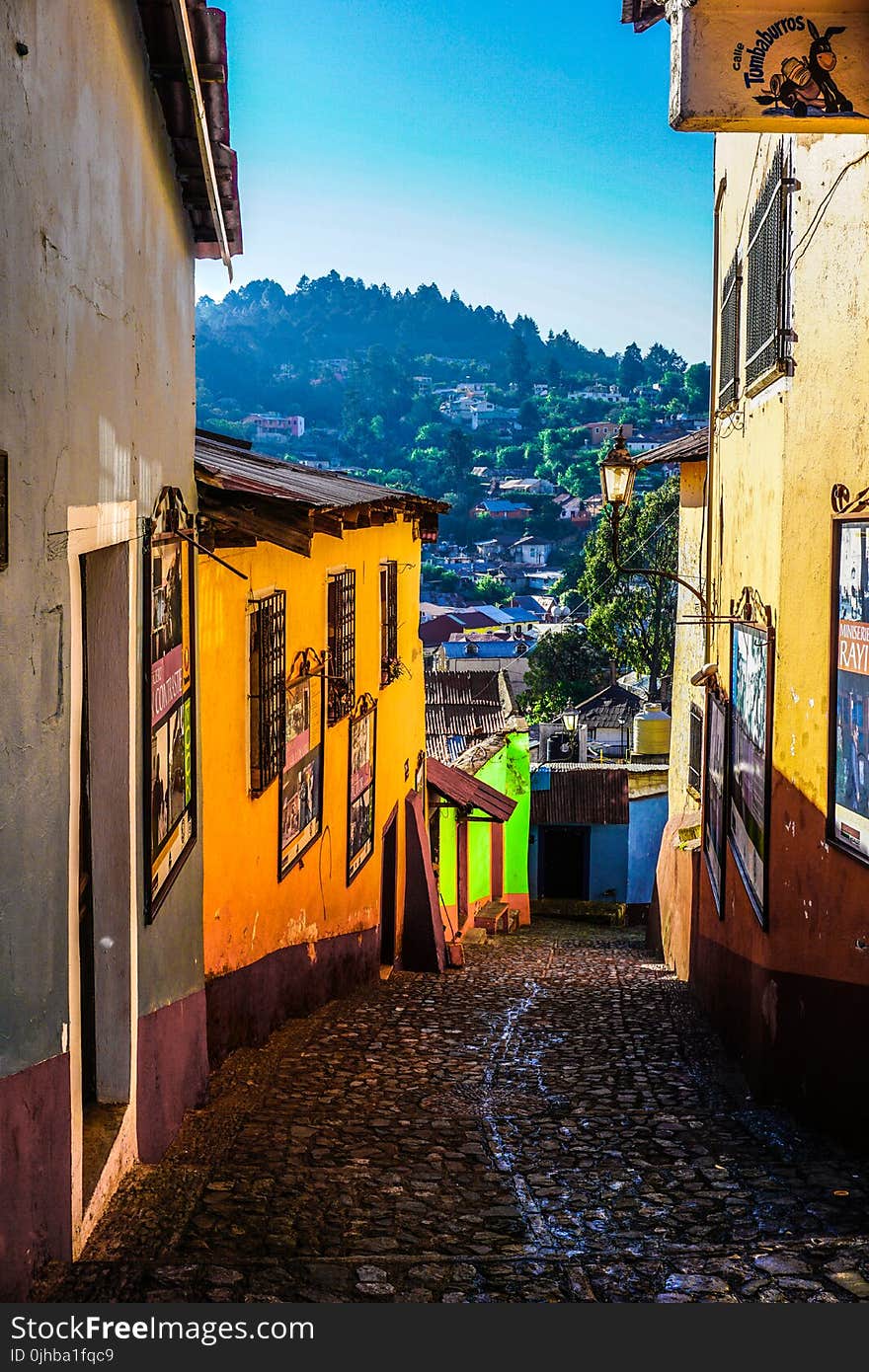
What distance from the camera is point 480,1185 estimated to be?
550cm

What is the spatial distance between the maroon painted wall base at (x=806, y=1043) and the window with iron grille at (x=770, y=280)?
3.39 meters

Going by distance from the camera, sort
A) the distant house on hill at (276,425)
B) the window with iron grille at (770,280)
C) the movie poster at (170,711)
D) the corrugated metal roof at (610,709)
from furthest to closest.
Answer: the distant house on hill at (276,425) → the corrugated metal roof at (610,709) → the window with iron grille at (770,280) → the movie poster at (170,711)

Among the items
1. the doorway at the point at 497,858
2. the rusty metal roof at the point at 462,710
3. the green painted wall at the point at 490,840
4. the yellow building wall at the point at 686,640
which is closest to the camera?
the yellow building wall at the point at 686,640

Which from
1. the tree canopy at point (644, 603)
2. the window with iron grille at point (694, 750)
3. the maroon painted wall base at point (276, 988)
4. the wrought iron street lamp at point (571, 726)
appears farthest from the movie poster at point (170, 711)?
the tree canopy at point (644, 603)

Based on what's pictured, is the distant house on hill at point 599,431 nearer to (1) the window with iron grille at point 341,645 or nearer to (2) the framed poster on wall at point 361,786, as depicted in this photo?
(2) the framed poster on wall at point 361,786

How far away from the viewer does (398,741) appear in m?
15.8

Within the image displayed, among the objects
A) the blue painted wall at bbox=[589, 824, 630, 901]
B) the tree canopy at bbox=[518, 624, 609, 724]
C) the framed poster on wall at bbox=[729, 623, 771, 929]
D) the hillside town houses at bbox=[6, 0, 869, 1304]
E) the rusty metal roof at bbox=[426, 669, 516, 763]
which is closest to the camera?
the hillside town houses at bbox=[6, 0, 869, 1304]

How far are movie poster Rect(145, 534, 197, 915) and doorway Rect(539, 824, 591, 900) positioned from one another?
26.4 metres

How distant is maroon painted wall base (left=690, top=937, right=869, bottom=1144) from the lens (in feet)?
20.2

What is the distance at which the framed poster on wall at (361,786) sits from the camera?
487 inches

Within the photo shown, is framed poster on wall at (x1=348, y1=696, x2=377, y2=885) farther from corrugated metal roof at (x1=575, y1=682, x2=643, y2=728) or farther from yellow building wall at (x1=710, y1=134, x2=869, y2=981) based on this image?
corrugated metal roof at (x1=575, y1=682, x2=643, y2=728)

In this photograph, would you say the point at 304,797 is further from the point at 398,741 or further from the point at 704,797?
the point at 398,741

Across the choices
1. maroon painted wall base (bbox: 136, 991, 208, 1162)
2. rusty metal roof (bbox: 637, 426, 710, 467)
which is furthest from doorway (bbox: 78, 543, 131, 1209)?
A: rusty metal roof (bbox: 637, 426, 710, 467)

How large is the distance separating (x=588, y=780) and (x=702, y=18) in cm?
2731
